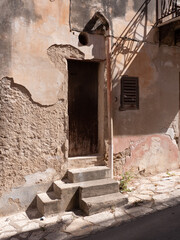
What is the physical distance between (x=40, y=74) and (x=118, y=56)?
193 centimetres

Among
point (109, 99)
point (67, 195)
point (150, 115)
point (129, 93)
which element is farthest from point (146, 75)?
point (67, 195)

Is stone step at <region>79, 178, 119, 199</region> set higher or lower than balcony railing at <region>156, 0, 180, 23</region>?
lower

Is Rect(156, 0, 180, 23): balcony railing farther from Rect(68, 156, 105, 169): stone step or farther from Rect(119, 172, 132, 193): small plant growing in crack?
Rect(119, 172, 132, 193): small plant growing in crack

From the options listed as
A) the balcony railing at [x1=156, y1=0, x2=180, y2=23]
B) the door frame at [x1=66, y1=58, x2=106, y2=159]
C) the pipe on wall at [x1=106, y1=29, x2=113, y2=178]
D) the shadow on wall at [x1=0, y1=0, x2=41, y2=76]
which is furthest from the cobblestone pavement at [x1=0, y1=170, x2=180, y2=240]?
the balcony railing at [x1=156, y1=0, x2=180, y2=23]

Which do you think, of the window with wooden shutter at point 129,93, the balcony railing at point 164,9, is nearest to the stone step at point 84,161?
the window with wooden shutter at point 129,93

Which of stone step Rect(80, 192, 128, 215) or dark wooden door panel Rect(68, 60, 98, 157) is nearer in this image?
stone step Rect(80, 192, 128, 215)

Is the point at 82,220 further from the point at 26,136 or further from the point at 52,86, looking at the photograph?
the point at 52,86

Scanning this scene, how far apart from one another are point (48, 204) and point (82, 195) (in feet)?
2.00

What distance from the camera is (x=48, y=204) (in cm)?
406

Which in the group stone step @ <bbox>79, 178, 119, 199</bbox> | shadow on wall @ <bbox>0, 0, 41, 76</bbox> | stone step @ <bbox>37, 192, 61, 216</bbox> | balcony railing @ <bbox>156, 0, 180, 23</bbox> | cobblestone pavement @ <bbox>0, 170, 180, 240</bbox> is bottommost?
cobblestone pavement @ <bbox>0, 170, 180, 240</bbox>

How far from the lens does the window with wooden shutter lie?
18.0 ft

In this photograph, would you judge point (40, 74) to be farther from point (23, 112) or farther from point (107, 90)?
point (107, 90)

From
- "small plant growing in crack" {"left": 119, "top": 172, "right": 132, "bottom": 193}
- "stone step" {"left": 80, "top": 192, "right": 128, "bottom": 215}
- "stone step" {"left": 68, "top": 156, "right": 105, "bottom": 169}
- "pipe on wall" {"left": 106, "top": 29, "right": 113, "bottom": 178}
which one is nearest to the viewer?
"stone step" {"left": 80, "top": 192, "right": 128, "bottom": 215}

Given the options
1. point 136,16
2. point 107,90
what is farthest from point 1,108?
point 136,16
